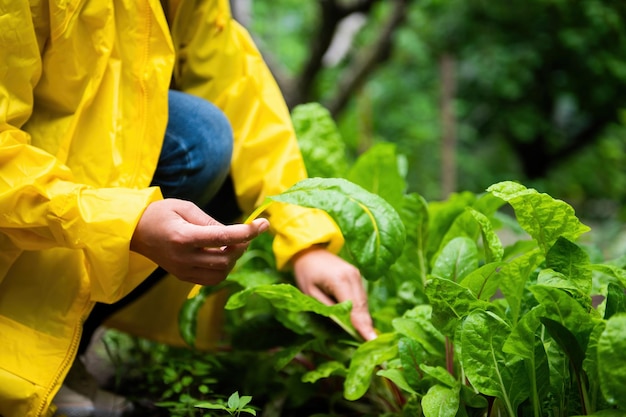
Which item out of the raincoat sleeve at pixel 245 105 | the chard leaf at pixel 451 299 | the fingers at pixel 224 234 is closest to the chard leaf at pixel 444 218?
the raincoat sleeve at pixel 245 105

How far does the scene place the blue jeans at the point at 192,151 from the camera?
3.97 ft

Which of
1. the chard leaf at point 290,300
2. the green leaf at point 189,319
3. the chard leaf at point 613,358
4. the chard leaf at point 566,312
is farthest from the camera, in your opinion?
the green leaf at point 189,319

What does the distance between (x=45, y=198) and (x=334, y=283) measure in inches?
18.7

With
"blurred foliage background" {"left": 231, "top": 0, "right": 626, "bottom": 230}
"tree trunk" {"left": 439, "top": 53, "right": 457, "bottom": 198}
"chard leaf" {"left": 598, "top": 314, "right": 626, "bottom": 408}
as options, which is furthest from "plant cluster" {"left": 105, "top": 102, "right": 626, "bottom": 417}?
"tree trunk" {"left": 439, "top": 53, "right": 457, "bottom": 198}

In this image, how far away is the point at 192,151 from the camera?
1.21 m

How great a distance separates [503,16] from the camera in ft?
14.1

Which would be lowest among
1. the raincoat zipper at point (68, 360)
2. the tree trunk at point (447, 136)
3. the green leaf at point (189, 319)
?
the tree trunk at point (447, 136)

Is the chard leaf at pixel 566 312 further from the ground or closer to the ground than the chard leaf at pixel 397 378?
further from the ground

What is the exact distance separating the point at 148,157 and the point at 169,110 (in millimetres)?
147

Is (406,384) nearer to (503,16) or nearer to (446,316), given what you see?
(446,316)

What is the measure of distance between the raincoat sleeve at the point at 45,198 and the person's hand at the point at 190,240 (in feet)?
0.08

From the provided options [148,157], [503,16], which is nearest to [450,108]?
[503,16]

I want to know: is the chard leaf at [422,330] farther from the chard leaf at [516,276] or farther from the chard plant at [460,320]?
the chard leaf at [516,276]

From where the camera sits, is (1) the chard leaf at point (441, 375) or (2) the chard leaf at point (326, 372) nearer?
(1) the chard leaf at point (441, 375)
